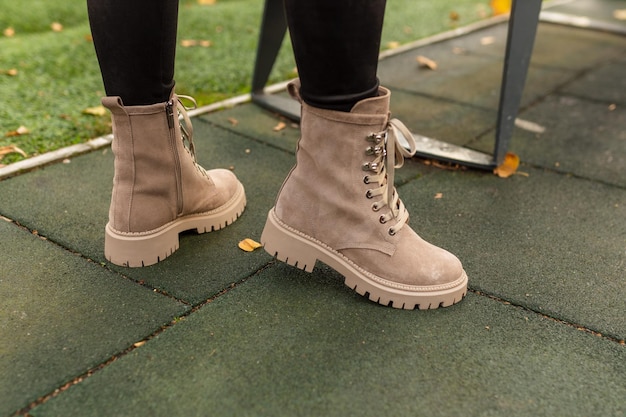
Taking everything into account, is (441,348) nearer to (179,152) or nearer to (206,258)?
(206,258)

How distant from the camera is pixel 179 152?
135cm

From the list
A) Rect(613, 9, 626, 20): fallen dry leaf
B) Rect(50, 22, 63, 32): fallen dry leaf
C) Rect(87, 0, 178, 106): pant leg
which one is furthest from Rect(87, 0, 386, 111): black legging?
Rect(613, 9, 626, 20): fallen dry leaf

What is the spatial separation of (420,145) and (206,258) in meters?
0.94

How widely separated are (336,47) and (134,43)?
385mm

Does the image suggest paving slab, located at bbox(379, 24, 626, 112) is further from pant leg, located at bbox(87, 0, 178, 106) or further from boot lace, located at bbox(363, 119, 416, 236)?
pant leg, located at bbox(87, 0, 178, 106)

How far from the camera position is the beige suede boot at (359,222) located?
1.21 meters

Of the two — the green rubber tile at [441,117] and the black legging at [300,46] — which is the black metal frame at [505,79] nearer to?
the green rubber tile at [441,117]

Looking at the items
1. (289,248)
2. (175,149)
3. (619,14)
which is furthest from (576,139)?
(619,14)

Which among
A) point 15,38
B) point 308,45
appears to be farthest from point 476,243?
point 15,38

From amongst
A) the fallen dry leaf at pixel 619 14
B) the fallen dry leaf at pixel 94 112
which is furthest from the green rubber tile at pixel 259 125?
the fallen dry leaf at pixel 619 14

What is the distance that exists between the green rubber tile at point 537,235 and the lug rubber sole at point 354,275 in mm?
133

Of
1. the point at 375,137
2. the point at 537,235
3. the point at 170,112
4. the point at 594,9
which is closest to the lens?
the point at 375,137

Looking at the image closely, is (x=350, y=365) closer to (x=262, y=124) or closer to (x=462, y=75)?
(x=262, y=124)

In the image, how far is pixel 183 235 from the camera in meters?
1.51
